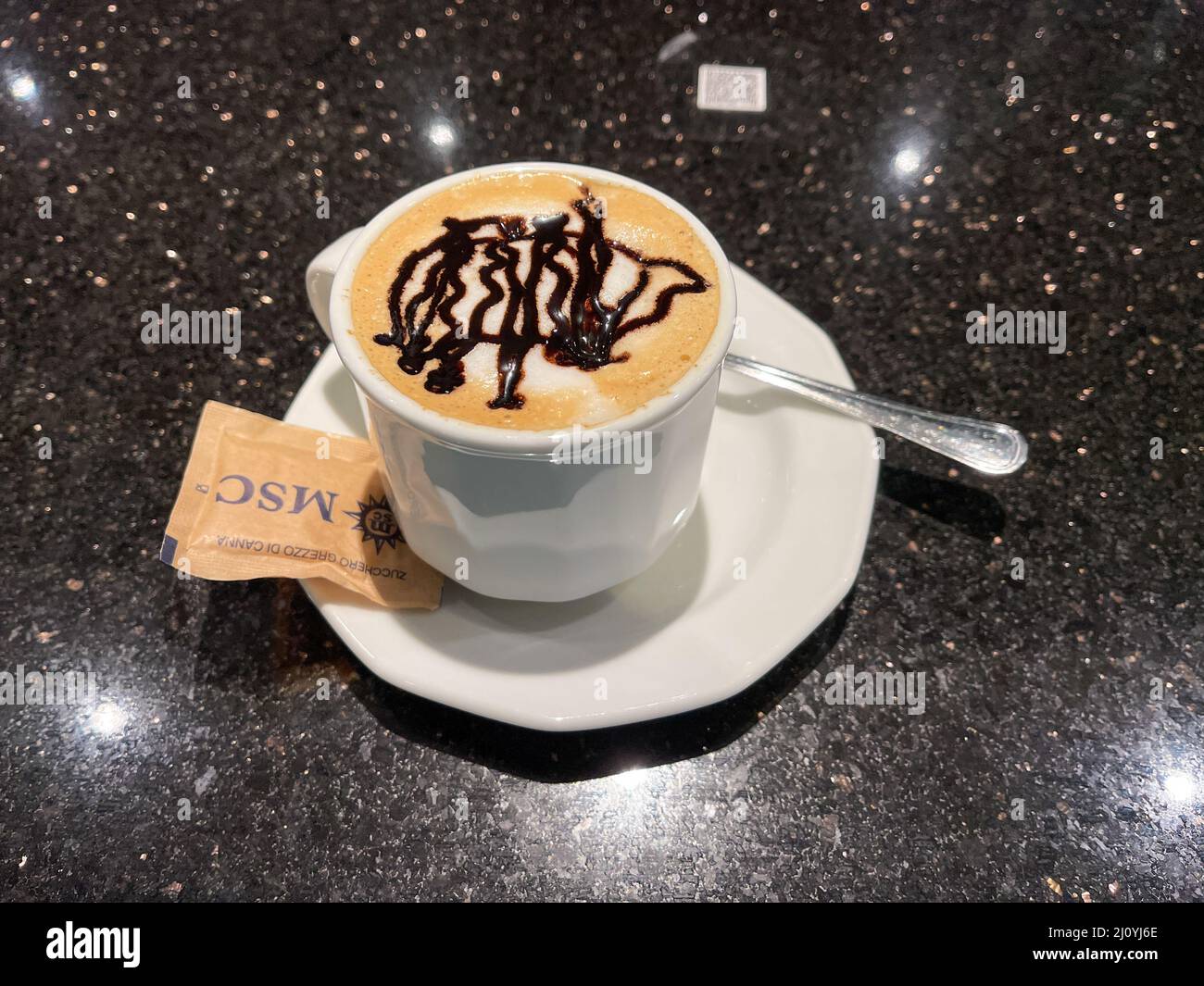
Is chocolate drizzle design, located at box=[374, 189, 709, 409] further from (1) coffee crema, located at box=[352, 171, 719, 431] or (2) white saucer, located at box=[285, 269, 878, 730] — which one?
(2) white saucer, located at box=[285, 269, 878, 730]

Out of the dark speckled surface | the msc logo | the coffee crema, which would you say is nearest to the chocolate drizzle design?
the coffee crema

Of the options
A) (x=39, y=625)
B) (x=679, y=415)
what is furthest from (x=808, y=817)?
(x=39, y=625)

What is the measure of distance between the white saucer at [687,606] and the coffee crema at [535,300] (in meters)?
0.23

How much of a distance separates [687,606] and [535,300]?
0.32 m

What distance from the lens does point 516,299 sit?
749mm

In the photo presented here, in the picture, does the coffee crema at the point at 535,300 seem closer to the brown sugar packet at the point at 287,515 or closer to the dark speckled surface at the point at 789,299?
the brown sugar packet at the point at 287,515

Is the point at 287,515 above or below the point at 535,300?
below

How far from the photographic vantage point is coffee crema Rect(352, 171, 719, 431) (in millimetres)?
692

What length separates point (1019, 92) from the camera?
1.39m

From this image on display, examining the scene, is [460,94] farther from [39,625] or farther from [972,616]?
[972,616]

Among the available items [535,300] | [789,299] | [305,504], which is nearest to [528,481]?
[535,300]

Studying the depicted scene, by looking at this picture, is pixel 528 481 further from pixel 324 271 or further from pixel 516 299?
pixel 324 271

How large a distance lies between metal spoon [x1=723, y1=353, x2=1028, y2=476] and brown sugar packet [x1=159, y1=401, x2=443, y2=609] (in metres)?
0.41
